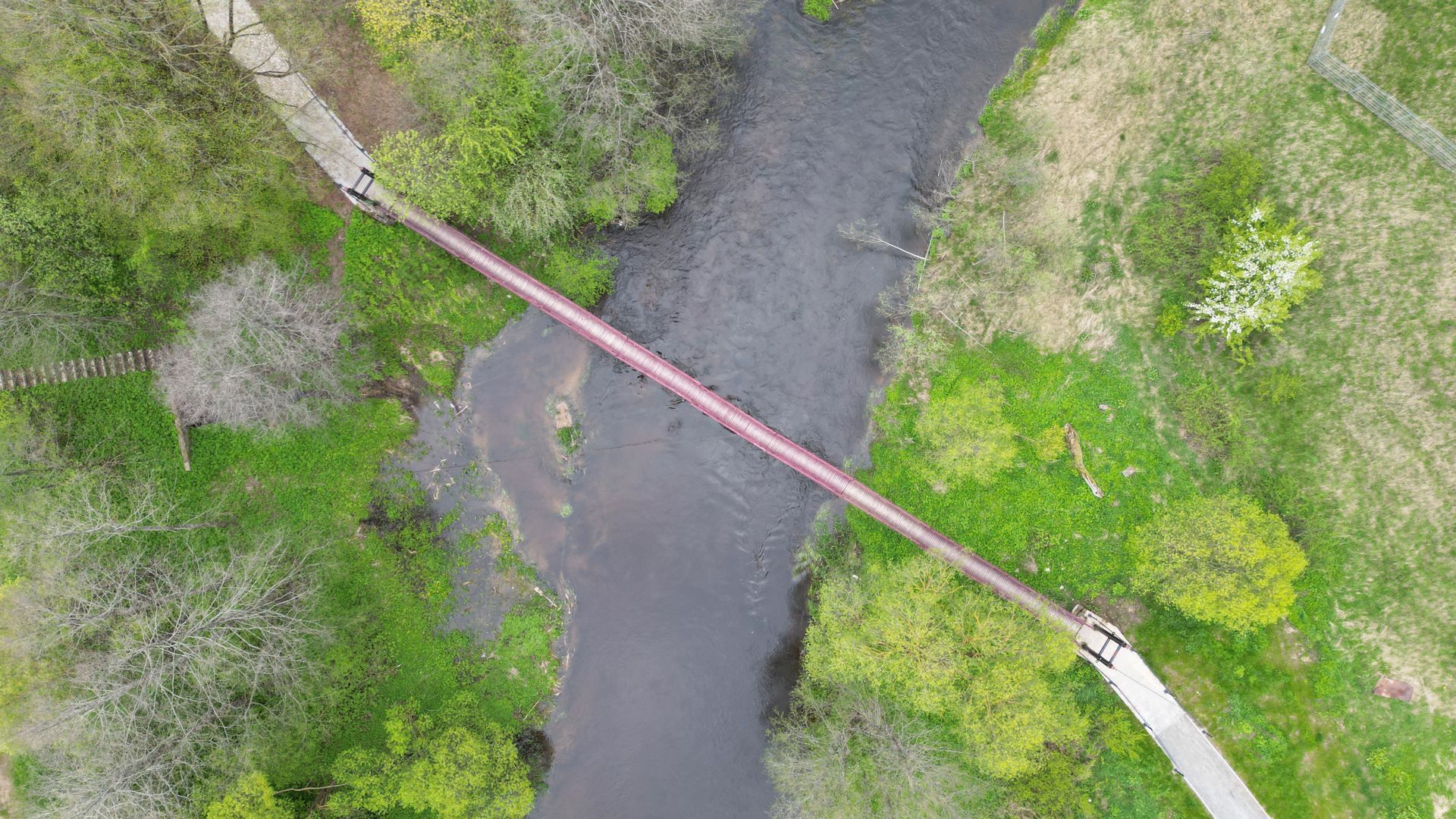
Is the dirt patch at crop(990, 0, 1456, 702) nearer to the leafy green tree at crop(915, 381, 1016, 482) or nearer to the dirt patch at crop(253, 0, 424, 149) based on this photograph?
the leafy green tree at crop(915, 381, 1016, 482)

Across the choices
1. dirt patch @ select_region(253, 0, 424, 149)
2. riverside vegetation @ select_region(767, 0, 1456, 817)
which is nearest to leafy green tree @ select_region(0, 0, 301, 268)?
dirt patch @ select_region(253, 0, 424, 149)

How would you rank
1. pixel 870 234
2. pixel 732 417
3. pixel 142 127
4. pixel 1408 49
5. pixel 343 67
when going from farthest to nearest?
pixel 870 234, pixel 732 417, pixel 343 67, pixel 142 127, pixel 1408 49

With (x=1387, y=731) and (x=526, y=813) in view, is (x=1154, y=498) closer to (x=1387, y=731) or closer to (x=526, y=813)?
(x=1387, y=731)

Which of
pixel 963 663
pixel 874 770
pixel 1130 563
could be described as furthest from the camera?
pixel 1130 563

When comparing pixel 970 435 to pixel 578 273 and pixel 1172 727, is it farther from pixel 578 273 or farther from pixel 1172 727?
pixel 578 273

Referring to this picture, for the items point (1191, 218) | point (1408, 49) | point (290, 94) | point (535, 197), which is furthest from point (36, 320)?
point (1408, 49)

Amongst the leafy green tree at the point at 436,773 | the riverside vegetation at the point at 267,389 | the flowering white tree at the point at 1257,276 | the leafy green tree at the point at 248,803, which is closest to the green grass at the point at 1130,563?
the flowering white tree at the point at 1257,276

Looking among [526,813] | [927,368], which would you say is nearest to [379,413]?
[526,813]
